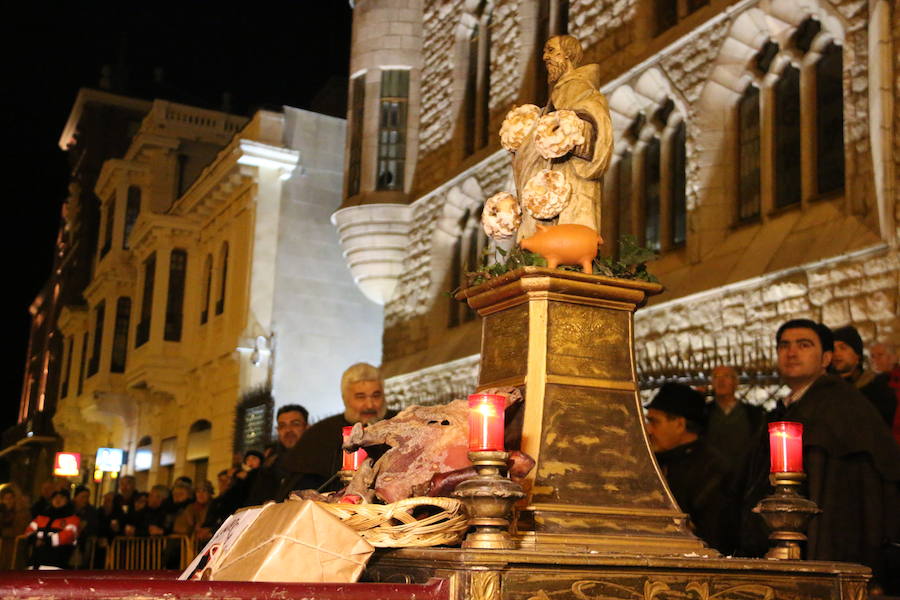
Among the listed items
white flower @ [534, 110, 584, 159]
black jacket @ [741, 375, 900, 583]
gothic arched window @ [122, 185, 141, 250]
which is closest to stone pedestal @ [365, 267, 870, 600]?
white flower @ [534, 110, 584, 159]

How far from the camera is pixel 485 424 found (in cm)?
352

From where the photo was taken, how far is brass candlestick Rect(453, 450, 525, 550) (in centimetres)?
341

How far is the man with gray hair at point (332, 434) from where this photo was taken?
21.6ft

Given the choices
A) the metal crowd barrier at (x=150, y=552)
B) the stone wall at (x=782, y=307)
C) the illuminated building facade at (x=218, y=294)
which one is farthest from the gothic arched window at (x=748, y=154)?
the illuminated building facade at (x=218, y=294)

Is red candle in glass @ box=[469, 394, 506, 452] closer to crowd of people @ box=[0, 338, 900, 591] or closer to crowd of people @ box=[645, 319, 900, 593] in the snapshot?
crowd of people @ box=[0, 338, 900, 591]

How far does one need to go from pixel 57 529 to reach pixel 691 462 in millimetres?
9696

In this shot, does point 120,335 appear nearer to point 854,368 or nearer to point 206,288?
point 206,288

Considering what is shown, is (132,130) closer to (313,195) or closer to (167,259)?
(167,259)

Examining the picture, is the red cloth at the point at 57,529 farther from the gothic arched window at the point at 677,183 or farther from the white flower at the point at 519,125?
the white flower at the point at 519,125

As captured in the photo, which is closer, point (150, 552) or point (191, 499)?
point (150, 552)

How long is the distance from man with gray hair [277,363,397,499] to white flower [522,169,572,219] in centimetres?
220

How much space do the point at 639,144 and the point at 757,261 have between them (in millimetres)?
3464

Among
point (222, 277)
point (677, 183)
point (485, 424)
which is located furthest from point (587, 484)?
point (222, 277)

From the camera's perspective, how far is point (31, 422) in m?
44.8
